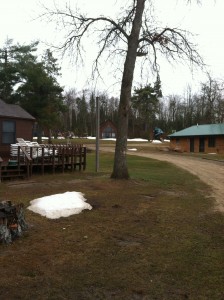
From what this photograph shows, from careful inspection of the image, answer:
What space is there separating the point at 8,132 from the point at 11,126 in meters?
0.45

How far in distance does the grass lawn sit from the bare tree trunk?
3.89 metres

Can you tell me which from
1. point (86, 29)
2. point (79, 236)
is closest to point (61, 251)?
point (79, 236)

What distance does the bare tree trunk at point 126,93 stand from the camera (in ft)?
45.8

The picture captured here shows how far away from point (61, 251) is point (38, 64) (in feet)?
122

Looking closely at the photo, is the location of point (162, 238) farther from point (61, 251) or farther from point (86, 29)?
point (86, 29)

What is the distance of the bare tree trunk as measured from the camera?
1395cm

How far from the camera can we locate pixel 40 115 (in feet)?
118

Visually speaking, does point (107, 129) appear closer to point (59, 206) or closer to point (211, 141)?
point (211, 141)

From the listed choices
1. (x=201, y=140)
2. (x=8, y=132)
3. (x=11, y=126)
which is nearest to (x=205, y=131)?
(x=201, y=140)

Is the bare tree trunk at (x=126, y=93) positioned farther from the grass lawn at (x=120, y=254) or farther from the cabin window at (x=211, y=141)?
the cabin window at (x=211, y=141)

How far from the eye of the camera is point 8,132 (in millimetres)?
21531

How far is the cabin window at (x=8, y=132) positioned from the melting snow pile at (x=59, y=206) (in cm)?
1287

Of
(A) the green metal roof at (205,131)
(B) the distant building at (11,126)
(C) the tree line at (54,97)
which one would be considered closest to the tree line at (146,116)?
(C) the tree line at (54,97)

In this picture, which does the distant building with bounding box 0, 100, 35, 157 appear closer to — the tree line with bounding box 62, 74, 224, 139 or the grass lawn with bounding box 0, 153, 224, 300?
the grass lawn with bounding box 0, 153, 224, 300
